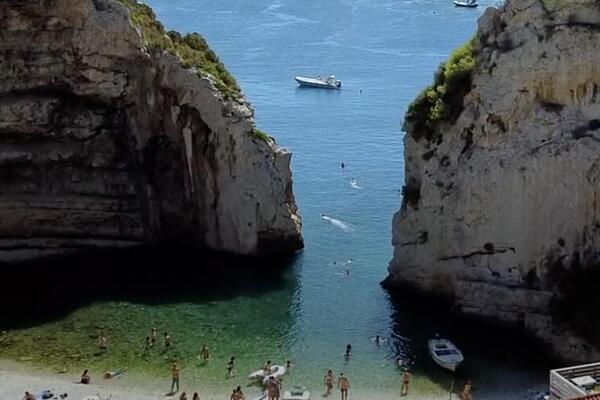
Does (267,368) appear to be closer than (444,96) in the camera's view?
Yes

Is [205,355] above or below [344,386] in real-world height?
above

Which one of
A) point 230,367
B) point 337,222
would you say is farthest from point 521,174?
point 337,222

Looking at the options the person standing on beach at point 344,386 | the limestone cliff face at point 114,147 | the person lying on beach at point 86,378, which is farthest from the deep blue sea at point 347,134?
the person lying on beach at point 86,378

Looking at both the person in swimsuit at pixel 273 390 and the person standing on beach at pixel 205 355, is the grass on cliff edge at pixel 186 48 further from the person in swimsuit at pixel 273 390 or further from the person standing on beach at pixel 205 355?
the person in swimsuit at pixel 273 390

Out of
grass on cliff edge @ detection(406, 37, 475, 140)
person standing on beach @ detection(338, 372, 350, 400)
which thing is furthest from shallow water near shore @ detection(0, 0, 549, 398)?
grass on cliff edge @ detection(406, 37, 475, 140)

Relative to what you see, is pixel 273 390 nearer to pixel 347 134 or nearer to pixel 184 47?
pixel 184 47

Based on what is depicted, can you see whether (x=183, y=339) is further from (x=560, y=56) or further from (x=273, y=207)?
(x=560, y=56)

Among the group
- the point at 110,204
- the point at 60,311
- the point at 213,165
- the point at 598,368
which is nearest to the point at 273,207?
the point at 213,165
